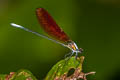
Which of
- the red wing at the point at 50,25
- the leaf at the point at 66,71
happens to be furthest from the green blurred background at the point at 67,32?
the leaf at the point at 66,71

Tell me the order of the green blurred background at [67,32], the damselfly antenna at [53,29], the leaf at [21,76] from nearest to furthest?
the leaf at [21,76]
the damselfly antenna at [53,29]
the green blurred background at [67,32]

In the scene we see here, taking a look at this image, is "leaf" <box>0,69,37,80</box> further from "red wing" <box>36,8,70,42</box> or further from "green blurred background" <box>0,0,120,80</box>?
"green blurred background" <box>0,0,120,80</box>

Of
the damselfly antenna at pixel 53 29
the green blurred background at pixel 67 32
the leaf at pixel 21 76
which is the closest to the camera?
the leaf at pixel 21 76

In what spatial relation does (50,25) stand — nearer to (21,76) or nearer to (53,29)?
(53,29)

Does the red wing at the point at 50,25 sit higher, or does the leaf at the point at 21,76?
the red wing at the point at 50,25

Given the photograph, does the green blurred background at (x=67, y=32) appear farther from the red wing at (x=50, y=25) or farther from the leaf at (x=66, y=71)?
the leaf at (x=66, y=71)

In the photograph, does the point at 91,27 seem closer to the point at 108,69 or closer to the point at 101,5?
the point at 101,5
